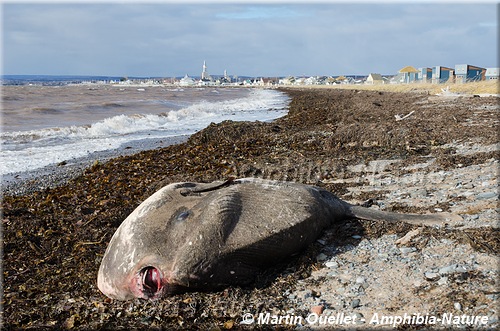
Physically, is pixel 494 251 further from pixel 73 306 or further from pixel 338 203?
pixel 73 306

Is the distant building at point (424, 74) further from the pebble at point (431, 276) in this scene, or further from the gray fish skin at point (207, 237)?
the pebble at point (431, 276)

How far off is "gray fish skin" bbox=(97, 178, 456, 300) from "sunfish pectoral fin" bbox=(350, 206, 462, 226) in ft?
1.72

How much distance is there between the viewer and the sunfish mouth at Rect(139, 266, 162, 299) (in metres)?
4.44

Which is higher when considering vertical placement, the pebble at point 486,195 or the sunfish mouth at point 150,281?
the pebble at point 486,195

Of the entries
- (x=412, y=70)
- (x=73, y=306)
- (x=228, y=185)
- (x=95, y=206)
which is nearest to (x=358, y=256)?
(x=228, y=185)

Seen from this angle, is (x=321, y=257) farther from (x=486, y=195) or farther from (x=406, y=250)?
(x=486, y=195)

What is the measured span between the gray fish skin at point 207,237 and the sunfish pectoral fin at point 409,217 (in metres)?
0.52

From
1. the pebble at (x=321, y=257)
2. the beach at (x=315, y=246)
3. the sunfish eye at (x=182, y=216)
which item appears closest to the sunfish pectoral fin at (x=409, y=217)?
the beach at (x=315, y=246)

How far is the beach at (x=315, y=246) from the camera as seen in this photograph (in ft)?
13.4

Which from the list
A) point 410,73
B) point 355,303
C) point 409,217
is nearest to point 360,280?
point 355,303

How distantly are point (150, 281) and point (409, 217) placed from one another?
3.06 metres

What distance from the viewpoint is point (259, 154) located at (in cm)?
1103

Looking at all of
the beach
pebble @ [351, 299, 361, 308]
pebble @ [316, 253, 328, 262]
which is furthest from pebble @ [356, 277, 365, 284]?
pebble @ [316, 253, 328, 262]

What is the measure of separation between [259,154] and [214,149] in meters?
1.34
